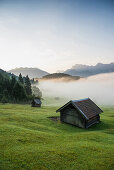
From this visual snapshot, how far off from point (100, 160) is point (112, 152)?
104 inches

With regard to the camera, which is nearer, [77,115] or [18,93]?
[77,115]

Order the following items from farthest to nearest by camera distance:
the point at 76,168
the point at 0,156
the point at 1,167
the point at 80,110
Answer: the point at 80,110 < the point at 0,156 < the point at 76,168 < the point at 1,167

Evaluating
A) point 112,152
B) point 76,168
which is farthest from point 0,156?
point 112,152

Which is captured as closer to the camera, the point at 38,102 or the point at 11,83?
the point at 38,102

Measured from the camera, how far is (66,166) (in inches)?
347

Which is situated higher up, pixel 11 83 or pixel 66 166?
pixel 11 83

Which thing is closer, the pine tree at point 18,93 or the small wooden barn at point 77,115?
the small wooden barn at point 77,115

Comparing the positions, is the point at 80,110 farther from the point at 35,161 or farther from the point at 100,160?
the point at 35,161

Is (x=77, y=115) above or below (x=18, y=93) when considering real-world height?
below

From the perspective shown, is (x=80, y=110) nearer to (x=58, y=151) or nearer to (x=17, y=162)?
(x=58, y=151)

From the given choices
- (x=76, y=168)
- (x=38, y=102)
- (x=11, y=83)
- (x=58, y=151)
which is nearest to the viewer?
(x=76, y=168)

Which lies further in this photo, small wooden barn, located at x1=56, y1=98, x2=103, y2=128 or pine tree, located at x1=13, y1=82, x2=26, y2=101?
pine tree, located at x1=13, y1=82, x2=26, y2=101

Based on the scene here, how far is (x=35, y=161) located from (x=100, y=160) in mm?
5833

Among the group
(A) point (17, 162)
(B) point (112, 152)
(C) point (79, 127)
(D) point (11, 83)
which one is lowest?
(C) point (79, 127)
